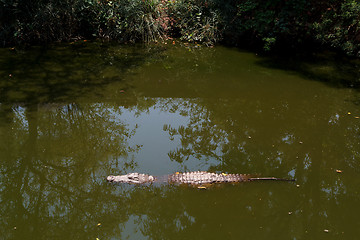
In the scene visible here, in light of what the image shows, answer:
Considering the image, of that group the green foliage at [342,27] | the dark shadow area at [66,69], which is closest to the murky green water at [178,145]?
the dark shadow area at [66,69]

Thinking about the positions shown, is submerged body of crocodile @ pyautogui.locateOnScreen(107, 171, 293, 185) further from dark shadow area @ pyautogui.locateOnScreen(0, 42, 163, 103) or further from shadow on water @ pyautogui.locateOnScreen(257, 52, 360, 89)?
shadow on water @ pyautogui.locateOnScreen(257, 52, 360, 89)

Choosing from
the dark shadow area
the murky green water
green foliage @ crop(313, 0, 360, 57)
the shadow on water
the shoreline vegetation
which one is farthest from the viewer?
the shoreline vegetation

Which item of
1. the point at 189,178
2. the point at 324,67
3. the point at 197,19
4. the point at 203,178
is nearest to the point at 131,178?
the point at 189,178

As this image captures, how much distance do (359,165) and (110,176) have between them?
388 cm

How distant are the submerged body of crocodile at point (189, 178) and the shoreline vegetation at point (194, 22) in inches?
218

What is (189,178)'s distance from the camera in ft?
16.0

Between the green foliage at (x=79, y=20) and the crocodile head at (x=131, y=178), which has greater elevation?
the green foliage at (x=79, y=20)

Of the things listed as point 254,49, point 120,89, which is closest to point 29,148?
point 120,89

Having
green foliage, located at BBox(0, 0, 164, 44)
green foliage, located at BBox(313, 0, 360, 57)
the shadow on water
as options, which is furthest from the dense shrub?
green foliage, located at BBox(313, 0, 360, 57)

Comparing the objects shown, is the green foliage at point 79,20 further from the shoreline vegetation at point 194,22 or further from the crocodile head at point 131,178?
the crocodile head at point 131,178

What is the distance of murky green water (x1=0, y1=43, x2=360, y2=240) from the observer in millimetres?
4320

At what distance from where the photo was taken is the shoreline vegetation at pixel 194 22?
9.34 m

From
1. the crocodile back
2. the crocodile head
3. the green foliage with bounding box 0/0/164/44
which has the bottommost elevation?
the crocodile head

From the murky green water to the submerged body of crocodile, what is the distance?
0.37 ft
